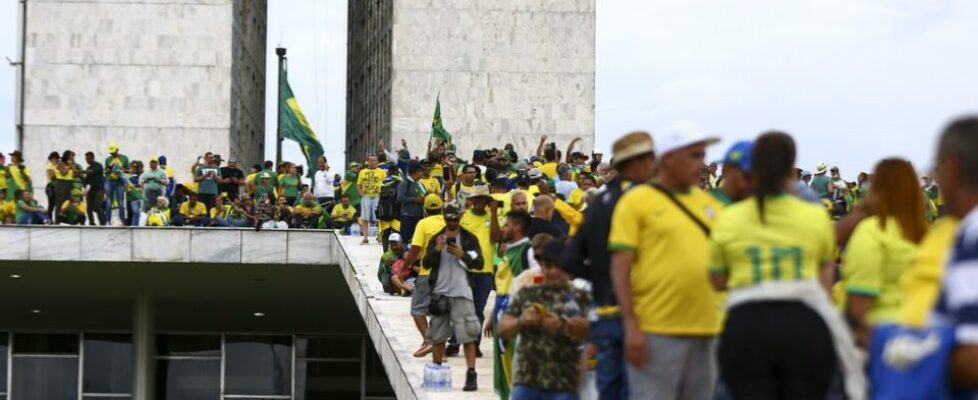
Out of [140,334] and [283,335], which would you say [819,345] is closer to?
[140,334]

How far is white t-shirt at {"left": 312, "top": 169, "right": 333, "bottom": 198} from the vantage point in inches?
1159

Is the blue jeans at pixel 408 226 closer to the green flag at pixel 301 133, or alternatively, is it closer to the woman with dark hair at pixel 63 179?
the woman with dark hair at pixel 63 179

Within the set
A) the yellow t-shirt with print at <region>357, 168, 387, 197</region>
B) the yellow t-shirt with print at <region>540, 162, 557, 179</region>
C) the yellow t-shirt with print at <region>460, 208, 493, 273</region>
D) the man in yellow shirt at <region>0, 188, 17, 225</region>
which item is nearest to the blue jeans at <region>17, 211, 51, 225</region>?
the man in yellow shirt at <region>0, 188, 17, 225</region>

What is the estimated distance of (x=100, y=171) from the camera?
28.4 meters

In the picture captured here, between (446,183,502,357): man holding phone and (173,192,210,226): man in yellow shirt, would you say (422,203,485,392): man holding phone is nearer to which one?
(446,183,502,357): man holding phone

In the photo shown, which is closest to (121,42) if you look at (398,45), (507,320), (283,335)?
(398,45)

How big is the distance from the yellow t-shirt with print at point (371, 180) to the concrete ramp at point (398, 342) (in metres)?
1.38

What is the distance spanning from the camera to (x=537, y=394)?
8117mm

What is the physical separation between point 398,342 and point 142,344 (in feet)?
73.2

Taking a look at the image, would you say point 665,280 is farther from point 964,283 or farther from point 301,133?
point 301,133

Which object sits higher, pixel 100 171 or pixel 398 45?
pixel 398 45

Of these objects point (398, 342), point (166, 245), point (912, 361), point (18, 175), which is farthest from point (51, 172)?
point (912, 361)

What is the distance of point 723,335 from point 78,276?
2822 centimetres

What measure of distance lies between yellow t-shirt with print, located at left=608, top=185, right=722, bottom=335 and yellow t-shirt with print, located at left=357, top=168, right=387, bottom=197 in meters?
18.0
